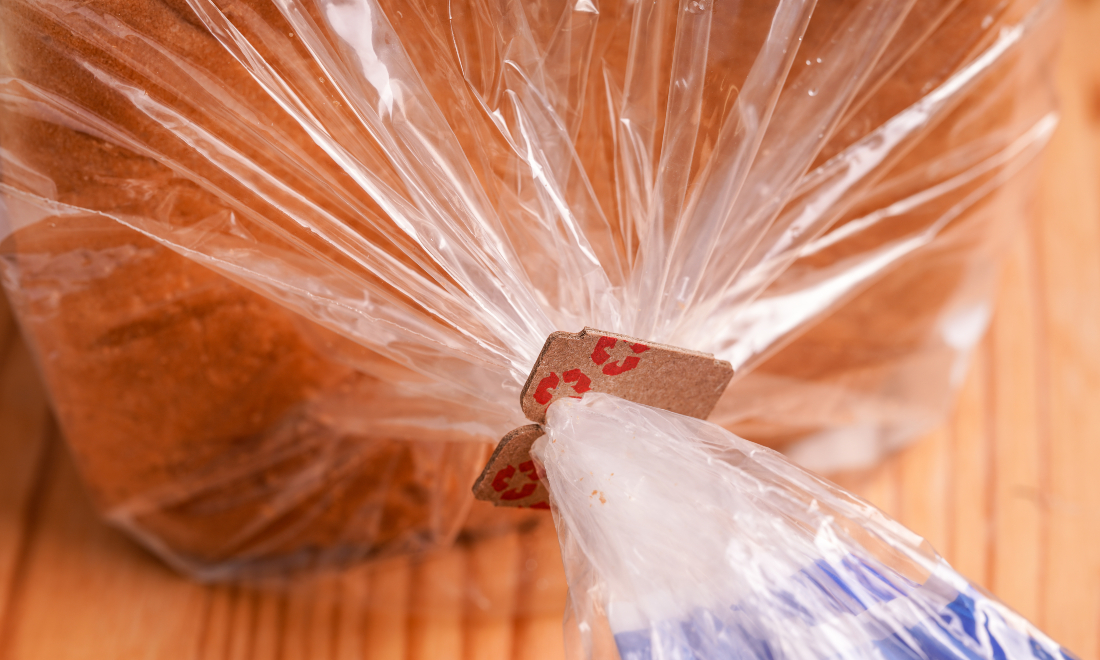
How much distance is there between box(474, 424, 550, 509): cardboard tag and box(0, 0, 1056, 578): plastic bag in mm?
28

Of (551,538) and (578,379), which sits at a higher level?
(578,379)

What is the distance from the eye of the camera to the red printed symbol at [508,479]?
0.50 metres

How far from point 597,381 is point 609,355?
22 mm

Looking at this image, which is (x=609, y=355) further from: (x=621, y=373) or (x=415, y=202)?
(x=415, y=202)

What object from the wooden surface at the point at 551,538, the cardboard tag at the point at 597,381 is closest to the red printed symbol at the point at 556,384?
the cardboard tag at the point at 597,381

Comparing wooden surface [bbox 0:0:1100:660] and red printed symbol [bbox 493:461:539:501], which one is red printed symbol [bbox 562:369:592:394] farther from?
wooden surface [bbox 0:0:1100:660]

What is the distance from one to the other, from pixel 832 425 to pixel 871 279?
0.18m

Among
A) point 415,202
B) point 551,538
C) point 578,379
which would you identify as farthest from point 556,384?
point 551,538

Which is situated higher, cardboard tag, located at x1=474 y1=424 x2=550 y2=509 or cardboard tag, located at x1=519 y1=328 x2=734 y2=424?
cardboard tag, located at x1=519 y1=328 x2=734 y2=424

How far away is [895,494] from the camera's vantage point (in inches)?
33.5

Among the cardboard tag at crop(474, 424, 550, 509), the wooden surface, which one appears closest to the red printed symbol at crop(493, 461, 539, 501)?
the cardboard tag at crop(474, 424, 550, 509)

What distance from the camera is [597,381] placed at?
46 centimetres

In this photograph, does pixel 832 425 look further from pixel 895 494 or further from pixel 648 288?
pixel 648 288

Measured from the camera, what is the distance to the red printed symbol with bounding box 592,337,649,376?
17.1 inches
